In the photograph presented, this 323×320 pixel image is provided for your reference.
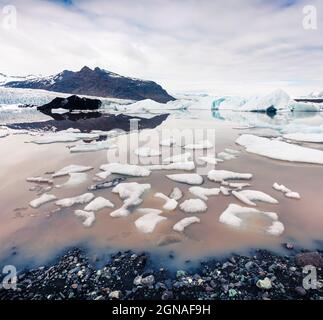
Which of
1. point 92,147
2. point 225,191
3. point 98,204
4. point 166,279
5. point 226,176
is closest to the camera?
point 166,279

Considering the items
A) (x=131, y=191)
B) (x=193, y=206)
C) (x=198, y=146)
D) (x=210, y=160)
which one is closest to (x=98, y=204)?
(x=131, y=191)

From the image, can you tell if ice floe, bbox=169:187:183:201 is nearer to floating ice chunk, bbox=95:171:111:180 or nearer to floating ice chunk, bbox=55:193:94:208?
floating ice chunk, bbox=55:193:94:208

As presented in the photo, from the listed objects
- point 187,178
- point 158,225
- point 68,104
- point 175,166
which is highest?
point 68,104

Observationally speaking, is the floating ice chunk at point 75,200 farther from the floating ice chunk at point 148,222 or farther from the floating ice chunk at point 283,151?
the floating ice chunk at point 283,151

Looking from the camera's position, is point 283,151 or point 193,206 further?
point 283,151

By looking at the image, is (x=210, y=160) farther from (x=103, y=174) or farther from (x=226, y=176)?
(x=103, y=174)

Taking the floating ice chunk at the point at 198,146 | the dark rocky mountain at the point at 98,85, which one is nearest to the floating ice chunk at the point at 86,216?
the floating ice chunk at the point at 198,146
